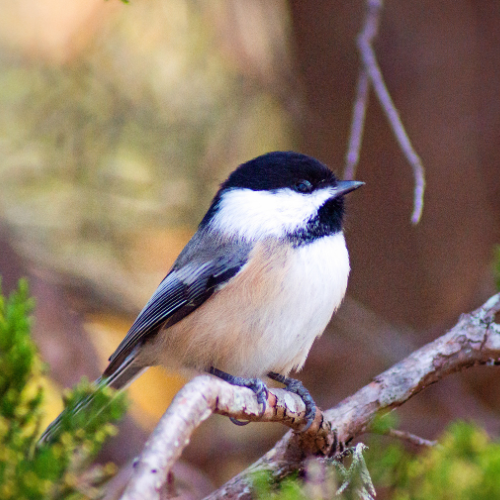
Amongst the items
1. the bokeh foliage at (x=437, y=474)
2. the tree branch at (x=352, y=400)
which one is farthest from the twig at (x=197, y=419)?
the bokeh foliage at (x=437, y=474)

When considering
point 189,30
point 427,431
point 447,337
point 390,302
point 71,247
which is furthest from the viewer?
point 189,30

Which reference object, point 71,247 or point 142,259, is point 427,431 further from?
point 71,247

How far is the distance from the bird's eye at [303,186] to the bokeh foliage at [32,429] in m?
0.96

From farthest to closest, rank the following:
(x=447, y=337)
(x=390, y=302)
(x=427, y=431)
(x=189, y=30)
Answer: (x=189, y=30), (x=390, y=302), (x=427, y=431), (x=447, y=337)

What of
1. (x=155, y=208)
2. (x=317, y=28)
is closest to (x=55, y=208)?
(x=155, y=208)

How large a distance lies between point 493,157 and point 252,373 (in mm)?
1509

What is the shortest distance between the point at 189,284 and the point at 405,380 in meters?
0.65

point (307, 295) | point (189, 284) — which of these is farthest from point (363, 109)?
point (189, 284)

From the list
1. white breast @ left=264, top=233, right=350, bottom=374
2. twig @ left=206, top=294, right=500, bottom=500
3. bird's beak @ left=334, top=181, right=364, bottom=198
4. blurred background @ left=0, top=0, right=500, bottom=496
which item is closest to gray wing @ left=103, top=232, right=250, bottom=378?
white breast @ left=264, top=233, right=350, bottom=374

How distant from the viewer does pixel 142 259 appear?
3.14 metres

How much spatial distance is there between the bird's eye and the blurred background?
45 cm

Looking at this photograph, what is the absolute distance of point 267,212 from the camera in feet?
5.59

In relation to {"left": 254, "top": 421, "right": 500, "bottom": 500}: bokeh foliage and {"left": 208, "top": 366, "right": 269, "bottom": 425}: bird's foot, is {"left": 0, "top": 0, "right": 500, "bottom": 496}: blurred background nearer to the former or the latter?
{"left": 208, "top": 366, "right": 269, "bottom": 425}: bird's foot

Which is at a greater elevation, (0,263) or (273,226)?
(273,226)
